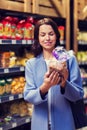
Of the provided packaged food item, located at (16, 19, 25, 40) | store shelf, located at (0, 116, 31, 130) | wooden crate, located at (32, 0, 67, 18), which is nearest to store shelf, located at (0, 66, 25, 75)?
packaged food item, located at (16, 19, 25, 40)

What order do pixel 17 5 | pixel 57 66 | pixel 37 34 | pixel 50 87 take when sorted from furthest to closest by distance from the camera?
pixel 17 5, pixel 37 34, pixel 50 87, pixel 57 66

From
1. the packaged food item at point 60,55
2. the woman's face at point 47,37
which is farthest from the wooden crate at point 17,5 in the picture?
the packaged food item at point 60,55

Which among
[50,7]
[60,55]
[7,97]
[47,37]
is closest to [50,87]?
[60,55]

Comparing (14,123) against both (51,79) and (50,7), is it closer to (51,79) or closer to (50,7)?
(50,7)

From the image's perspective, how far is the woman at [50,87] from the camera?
184cm

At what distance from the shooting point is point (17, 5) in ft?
11.5

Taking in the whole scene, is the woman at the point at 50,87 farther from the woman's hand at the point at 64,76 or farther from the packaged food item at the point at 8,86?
the packaged food item at the point at 8,86

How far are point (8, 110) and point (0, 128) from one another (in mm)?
589

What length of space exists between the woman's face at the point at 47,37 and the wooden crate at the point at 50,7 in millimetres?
1729

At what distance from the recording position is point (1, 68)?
11.0 feet

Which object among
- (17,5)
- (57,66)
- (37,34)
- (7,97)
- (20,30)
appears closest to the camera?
(57,66)

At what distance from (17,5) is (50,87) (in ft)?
6.18

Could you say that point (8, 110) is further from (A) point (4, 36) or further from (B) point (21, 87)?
(A) point (4, 36)

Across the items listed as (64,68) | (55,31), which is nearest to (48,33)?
(55,31)
